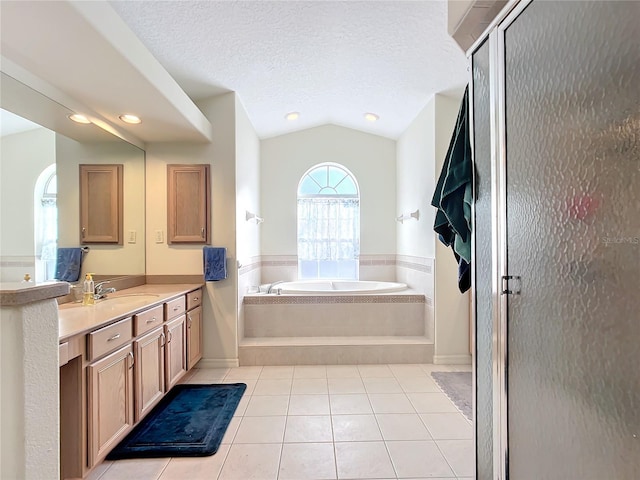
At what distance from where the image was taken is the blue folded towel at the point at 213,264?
316cm

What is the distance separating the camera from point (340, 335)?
11.8 ft

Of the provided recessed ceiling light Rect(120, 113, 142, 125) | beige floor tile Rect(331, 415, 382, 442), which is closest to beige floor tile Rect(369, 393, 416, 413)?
beige floor tile Rect(331, 415, 382, 442)

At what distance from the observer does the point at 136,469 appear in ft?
6.01

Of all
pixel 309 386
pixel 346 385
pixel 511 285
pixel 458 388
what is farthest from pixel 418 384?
pixel 511 285

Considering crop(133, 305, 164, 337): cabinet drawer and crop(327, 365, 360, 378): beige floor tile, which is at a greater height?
crop(133, 305, 164, 337): cabinet drawer

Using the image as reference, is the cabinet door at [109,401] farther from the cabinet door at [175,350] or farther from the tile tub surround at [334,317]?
the tile tub surround at [334,317]

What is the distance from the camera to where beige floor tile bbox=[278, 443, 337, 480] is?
175cm

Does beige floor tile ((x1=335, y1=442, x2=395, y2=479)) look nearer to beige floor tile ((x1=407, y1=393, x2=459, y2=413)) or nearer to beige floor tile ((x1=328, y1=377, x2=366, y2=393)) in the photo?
beige floor tile ((x1=407, y1=393, x2=459, y2=413))

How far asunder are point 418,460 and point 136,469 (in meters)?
1.49

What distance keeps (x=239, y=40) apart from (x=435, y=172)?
6.73 ft

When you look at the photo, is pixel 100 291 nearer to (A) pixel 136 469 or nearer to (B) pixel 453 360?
(A) pixel 136 469

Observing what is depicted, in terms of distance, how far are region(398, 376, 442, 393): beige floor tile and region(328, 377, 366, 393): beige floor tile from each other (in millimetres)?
345

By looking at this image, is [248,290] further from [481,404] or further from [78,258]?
[481,404]

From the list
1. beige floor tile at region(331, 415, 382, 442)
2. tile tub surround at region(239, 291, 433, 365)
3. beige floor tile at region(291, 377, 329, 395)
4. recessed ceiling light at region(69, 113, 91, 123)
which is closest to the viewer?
beige floor tile at region(331, 415, 382, 442)
